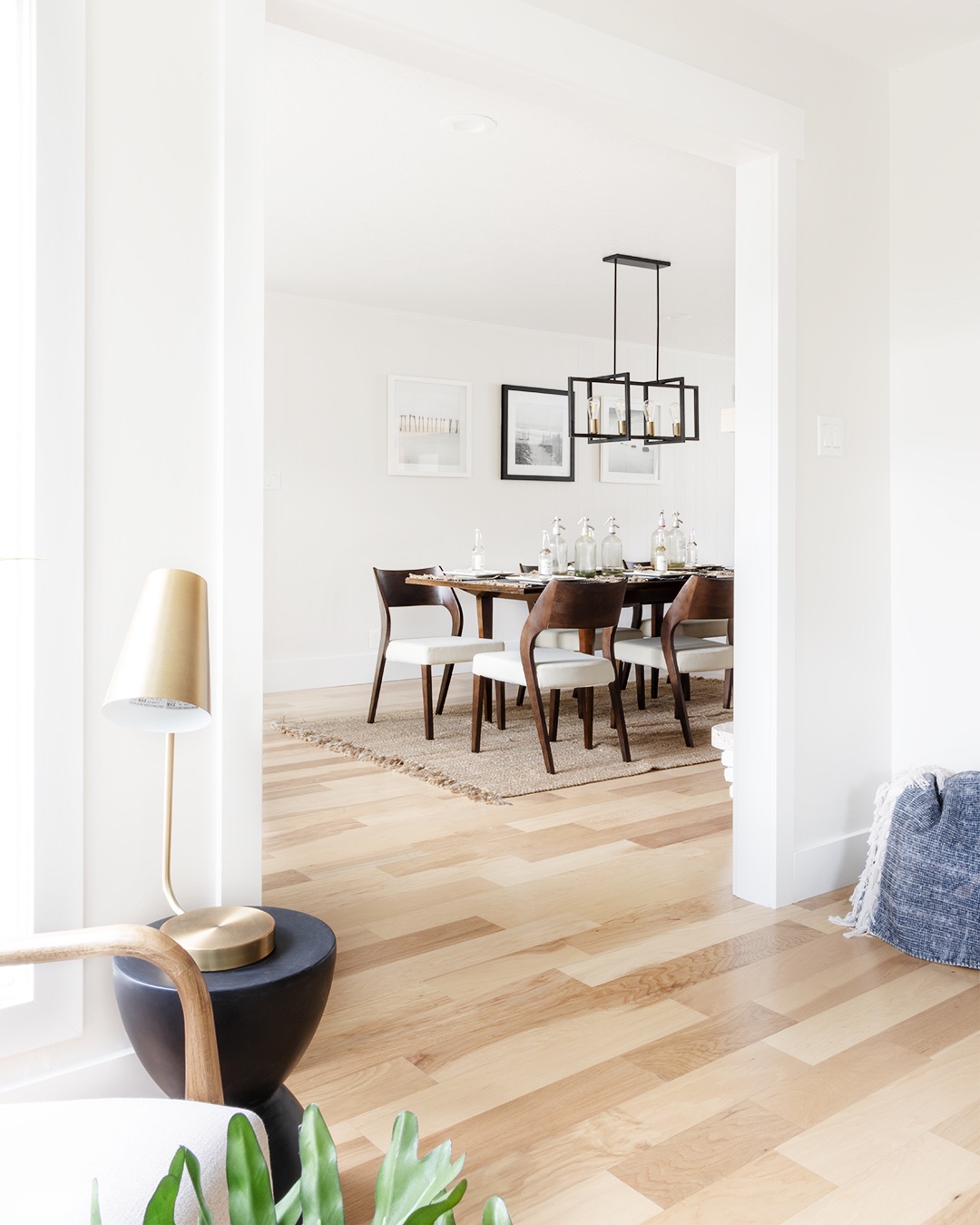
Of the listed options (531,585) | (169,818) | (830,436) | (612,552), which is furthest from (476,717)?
(169,818)

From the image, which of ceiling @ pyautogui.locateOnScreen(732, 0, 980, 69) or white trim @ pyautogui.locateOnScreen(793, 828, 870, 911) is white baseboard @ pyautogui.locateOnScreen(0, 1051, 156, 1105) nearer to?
white trim @ pyautogui.locateOnScreen(793, 828, 870, 911)

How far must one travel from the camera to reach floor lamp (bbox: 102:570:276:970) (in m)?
1.32

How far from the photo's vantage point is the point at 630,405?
17.7 ft

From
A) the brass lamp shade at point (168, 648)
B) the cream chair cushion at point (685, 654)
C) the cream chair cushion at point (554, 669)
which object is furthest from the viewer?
the cream chair cushion at point (685, 654)

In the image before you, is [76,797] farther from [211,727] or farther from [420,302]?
[420,302]

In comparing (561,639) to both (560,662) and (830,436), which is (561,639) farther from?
(830,436)

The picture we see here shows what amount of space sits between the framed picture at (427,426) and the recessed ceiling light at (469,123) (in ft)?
10.1

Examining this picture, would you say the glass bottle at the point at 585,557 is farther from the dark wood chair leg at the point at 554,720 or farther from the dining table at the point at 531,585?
the dark wood chair leg at the point at 554,720

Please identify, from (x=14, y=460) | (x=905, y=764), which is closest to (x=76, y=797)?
(x=14, y=460)

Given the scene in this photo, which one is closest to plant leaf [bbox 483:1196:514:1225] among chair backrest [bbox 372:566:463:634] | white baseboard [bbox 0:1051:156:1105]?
white baseboard [bbox 0:1051:156:1105]

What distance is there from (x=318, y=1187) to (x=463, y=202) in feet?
13.4

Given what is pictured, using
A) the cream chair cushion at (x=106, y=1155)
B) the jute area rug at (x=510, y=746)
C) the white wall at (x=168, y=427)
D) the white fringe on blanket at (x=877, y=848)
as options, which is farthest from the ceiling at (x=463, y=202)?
the cream chair cushion at (x=106, y=1155)

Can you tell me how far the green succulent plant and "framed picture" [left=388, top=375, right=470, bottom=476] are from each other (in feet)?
18.9

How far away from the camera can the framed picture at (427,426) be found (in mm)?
6598
